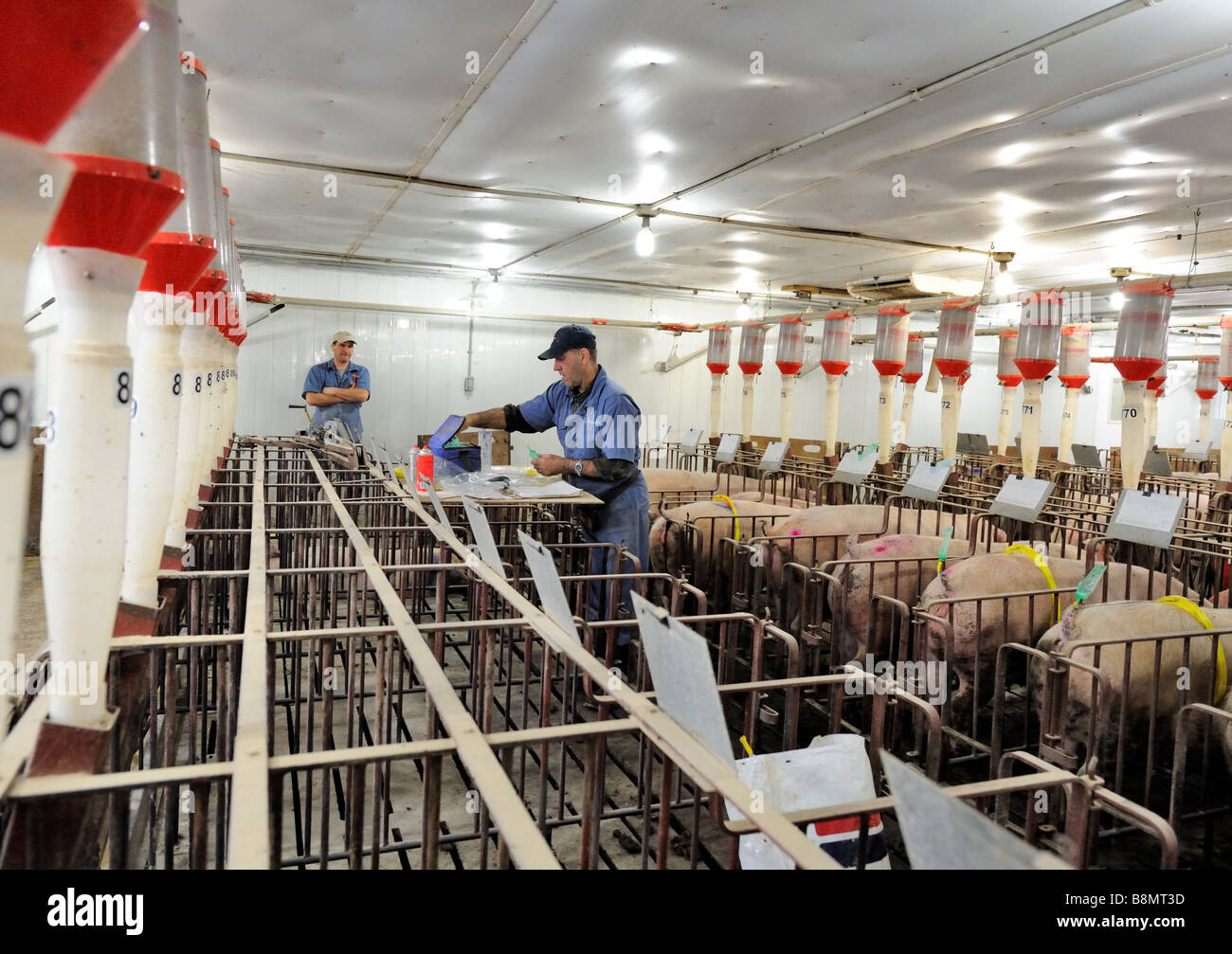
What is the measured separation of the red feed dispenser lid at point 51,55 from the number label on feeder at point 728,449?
293 inches

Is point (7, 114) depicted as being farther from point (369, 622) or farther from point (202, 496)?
point (369, 622)

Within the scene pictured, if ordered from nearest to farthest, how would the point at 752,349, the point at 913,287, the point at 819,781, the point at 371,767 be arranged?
1. the point at 819,781
2. the point at 371,767
3. the point at 752,349
4. the point at 913,287

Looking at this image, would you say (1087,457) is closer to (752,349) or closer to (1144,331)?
(752,349)

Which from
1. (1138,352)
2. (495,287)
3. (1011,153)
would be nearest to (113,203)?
(1011,153)

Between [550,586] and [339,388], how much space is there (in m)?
6.57

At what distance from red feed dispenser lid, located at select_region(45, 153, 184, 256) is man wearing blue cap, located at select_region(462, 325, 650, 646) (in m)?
3.47

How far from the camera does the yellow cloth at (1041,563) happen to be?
3748mm

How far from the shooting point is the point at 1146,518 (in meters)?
3.90

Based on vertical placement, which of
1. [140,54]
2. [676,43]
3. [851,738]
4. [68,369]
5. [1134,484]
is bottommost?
[851,738]

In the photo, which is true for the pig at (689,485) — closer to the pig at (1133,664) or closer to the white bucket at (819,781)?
the pig at (1133,664)

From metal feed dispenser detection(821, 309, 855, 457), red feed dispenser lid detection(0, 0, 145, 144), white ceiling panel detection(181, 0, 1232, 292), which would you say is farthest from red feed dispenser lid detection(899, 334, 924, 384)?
red feed dispenser lid detection(0, 0, 145, 144)

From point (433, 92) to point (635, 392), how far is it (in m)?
7.84
